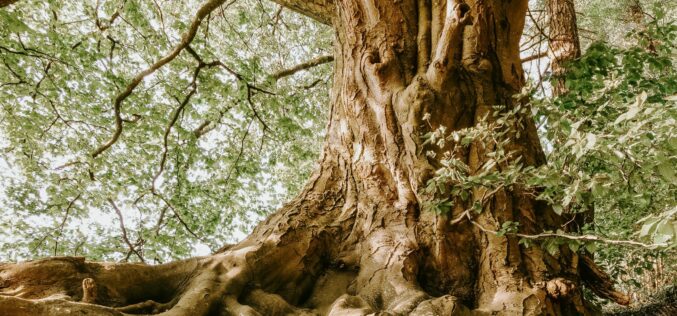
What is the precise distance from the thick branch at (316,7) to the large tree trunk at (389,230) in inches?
26.4

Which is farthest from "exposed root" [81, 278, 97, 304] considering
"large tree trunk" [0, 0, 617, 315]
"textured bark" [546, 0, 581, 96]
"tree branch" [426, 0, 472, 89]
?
"textured bark" [546, 0, 581, 96]

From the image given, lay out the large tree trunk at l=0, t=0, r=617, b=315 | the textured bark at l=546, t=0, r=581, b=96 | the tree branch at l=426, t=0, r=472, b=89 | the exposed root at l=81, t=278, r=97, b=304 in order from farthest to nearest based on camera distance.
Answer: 1. the textured bark at l=546, t=0, r=581, b=96
2. the tree branch at l=426, t=0, r=472, b=89
3. the large tree trunk at l=0, t=0, r=617, b=315
4. the exposed root at l=81, t=278, r=97, b=304

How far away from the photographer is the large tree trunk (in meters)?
2.06

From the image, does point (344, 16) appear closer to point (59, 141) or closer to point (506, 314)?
point (506, 314)

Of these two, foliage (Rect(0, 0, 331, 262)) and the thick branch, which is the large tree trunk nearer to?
the thick branch

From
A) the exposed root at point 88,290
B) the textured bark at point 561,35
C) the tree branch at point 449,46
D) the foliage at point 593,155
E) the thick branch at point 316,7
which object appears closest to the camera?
the foliage at point 593,155

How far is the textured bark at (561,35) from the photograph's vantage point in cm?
386

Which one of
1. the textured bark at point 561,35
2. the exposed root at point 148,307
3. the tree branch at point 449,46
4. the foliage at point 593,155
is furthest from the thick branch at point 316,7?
the exposed root at point 148,307

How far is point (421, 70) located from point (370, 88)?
416 millimetres

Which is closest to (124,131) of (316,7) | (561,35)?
(316,7)

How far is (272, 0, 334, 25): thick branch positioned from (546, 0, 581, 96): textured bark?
229 cm

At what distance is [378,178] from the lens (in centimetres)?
278

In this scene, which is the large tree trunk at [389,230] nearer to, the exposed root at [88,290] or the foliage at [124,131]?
the exposed root at [88,290]

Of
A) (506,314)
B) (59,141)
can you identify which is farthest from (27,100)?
(506,314)
